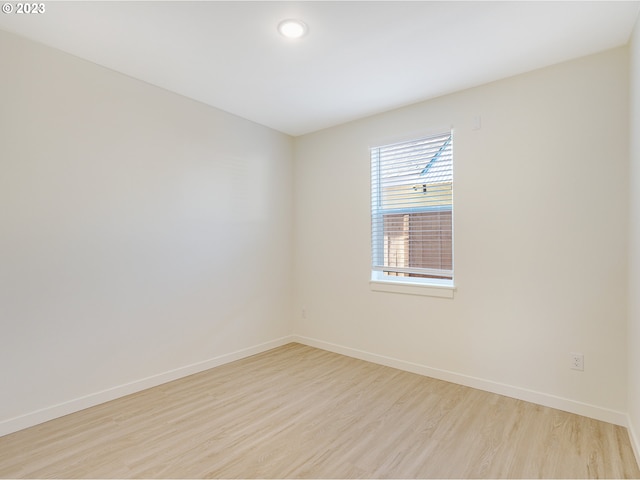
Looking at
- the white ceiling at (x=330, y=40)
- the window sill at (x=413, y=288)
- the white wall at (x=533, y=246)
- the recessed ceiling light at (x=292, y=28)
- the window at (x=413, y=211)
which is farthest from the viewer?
the window at (x=413, y=211)

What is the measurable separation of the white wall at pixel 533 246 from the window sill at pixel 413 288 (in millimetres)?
61

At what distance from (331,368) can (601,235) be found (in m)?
2.47

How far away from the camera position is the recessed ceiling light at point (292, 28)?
206 centimetres

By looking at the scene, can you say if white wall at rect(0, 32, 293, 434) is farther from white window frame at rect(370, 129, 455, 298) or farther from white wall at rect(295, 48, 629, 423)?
white wall at rect(295, 48, 629, 423)

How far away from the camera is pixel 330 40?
2236 mm

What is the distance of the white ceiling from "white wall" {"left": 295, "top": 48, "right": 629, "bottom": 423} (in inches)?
11.3

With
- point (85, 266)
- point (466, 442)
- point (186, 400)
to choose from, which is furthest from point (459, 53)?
point (186, 400)

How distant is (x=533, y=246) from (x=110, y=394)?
137 inches

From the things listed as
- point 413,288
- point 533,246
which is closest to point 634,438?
point 533,246

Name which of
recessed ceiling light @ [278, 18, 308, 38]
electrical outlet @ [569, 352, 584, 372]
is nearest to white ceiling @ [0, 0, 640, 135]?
recessed ceiling light @ [278, 18, 308, 38]

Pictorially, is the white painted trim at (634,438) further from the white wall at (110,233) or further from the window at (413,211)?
the white wall at (110,233)

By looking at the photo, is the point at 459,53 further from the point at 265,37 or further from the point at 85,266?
the point at 85,266

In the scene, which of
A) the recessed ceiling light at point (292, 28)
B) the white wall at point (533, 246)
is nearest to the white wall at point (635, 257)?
the white wall at point (533, 246)

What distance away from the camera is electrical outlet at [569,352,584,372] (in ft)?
7.87
